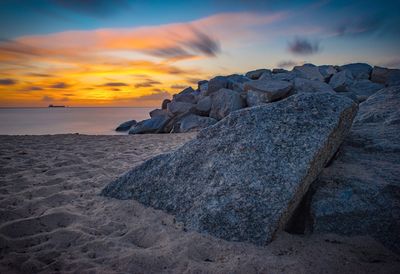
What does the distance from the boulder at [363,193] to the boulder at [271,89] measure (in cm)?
906

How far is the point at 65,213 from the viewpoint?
3281 mm

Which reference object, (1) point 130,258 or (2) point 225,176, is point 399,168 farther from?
(1) point 130,258

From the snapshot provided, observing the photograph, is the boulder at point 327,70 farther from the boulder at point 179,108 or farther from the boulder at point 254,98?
the boulder at point 179,108

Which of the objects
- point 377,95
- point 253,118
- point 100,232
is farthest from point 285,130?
point 377,95

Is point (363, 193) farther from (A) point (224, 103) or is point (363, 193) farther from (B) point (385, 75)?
(B) point (385, 75)

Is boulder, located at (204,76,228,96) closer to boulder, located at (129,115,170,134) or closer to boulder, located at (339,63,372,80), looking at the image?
boulder, located at (129,115,170,134)

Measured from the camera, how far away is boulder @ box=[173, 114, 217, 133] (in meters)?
14.0

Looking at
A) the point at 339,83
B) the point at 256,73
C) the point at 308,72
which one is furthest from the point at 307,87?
the point at 256,73

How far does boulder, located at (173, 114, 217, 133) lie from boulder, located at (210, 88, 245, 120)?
532mm

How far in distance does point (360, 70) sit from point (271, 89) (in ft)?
49.1

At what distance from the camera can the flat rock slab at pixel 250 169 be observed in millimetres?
2584

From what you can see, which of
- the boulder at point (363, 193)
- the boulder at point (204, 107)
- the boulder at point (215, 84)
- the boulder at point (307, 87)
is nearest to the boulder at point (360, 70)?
the boulder at point (307, 87)

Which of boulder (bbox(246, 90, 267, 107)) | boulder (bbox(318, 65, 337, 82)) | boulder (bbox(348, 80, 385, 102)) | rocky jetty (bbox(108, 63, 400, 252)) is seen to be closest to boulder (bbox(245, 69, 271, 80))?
boulder (bbox(318, 65, 337, 82))

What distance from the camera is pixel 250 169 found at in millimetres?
2844
